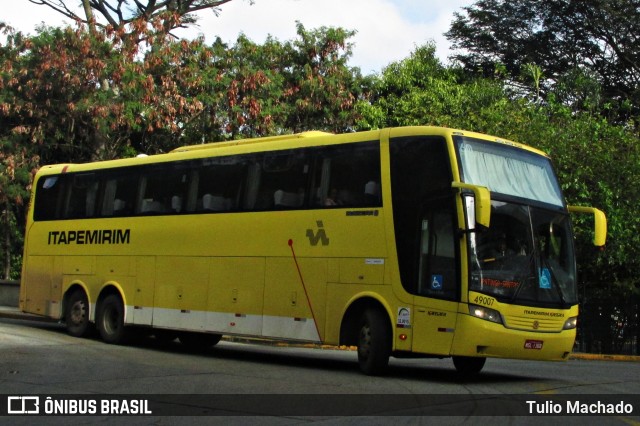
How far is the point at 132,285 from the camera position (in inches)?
746

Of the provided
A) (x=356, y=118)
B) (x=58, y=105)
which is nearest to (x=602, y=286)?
(x=356, y=118)

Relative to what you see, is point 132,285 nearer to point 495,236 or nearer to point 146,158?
point 146,158

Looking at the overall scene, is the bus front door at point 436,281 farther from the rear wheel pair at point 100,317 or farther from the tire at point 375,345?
the rear wheel pair at point 100,317

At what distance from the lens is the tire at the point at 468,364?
49.8 ft

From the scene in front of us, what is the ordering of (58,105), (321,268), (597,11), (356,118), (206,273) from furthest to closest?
(597,11)
(356,118)
(58,105)
(206,273)
(321,268)

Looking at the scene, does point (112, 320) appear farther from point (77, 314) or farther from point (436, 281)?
point (436, 281)

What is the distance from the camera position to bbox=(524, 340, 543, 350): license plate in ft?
44.0

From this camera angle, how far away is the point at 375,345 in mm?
14008

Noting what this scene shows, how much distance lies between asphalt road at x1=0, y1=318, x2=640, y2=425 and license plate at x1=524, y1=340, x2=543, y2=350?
566mm

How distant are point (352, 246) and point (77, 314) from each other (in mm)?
8160

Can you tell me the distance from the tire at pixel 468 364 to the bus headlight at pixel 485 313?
82.4 inches

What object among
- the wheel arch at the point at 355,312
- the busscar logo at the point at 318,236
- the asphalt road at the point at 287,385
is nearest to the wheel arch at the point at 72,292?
the asphalt road at the point at 287,385

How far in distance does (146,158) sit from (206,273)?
3247 mm

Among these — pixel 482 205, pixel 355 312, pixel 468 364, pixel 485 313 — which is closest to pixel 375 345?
pixel 355 312
